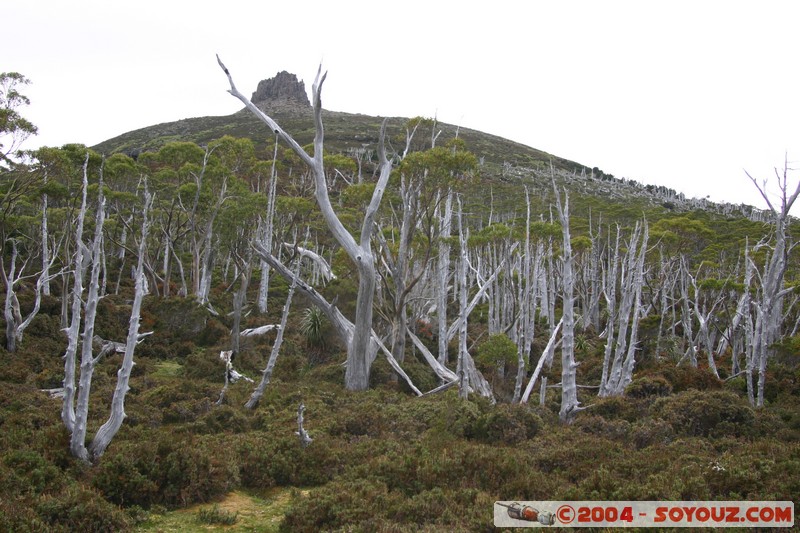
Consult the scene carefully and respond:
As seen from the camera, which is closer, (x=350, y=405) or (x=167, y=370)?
(x=350, y=405)

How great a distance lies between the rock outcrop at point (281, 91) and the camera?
134587 mm

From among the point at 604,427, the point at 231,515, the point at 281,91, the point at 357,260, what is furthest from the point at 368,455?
the point at 281,91

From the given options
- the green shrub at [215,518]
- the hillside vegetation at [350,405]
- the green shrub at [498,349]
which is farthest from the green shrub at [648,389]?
the green shrub at [215,518]

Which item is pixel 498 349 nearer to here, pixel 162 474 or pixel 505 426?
pixel 505 426

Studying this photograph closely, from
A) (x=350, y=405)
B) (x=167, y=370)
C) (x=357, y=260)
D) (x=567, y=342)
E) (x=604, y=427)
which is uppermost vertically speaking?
(x=357, y=260)

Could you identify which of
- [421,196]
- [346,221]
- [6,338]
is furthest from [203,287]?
[421,196]

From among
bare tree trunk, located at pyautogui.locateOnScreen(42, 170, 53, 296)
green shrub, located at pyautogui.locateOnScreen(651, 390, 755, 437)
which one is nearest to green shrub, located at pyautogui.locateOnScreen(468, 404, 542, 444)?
green shrub, located at pyautogui.locateOnScreen(651, 390, 755, 437)

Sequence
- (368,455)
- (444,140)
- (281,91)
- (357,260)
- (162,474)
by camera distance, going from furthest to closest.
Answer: (281,91) → (444,140) → (357,260) → (368,455) → (162,474)

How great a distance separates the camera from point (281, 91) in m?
137

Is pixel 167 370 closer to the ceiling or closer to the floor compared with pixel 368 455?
closer to the floor

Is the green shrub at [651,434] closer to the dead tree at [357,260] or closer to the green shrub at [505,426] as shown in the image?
the green shrub at [505,426]

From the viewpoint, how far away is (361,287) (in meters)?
14.7

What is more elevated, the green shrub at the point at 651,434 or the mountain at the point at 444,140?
the mountain at the point at 444,140

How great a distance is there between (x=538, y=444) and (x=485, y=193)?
44972 millimetres
